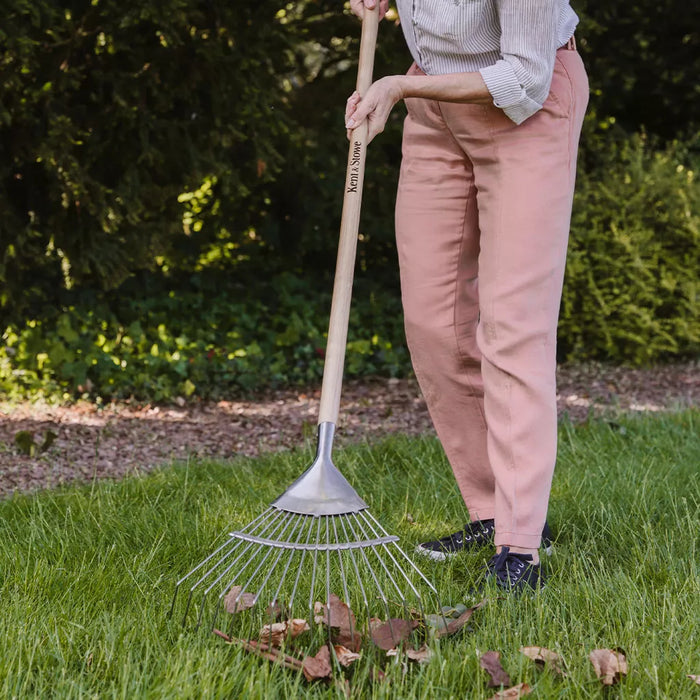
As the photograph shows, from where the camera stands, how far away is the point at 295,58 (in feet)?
19.2

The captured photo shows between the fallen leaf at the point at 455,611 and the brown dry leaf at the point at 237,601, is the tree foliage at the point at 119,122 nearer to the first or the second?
the brown dry leaf at the point at 237,601

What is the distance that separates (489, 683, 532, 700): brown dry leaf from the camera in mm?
Result: 1585

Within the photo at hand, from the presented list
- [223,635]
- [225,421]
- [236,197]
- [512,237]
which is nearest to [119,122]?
[236,197]

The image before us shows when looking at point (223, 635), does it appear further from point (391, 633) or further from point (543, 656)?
point (543, 656)

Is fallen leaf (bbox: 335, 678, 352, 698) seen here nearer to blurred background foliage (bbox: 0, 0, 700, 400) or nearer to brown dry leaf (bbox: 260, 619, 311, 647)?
brown dry leaf (bbox: 260, 619, 311, 647)

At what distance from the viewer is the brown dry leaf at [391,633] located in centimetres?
175

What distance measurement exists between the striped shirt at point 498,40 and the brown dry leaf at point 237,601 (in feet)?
3.87

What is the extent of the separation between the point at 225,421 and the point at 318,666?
9.85 feet

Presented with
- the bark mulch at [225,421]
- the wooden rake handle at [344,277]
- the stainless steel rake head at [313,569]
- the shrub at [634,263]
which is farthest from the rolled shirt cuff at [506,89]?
the shrub at [634,263]

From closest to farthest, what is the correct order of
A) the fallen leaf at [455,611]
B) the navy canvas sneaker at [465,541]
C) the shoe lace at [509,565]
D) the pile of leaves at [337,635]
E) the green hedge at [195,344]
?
the pile of leaves at [337,635]
the fallen leaf at [455,611]
the shoe lace at [509,565]
the navy canvas sneaker at [465,541]
the green hedge at [195,344]

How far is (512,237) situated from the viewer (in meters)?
2.17

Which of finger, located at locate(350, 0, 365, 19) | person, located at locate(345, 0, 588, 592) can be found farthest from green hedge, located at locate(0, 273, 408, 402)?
person, located at locate(345, 0, 588, 592)

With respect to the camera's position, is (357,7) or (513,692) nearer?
(513,692)

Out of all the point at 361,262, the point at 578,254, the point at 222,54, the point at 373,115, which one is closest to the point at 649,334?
the point at 578,254
